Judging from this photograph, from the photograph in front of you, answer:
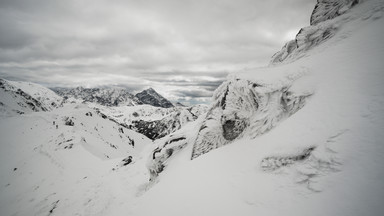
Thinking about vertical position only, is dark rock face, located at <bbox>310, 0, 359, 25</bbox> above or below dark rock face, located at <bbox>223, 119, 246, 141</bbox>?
above

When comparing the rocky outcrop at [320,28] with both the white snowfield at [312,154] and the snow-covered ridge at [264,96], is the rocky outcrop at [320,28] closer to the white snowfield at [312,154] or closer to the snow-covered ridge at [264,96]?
the snow-covered ridge at [264,96]

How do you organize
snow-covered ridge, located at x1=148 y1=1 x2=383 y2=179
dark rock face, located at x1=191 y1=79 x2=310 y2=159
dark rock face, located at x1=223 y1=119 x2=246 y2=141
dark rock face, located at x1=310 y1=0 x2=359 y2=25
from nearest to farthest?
snow-covered ridge, located at x1=148 y1=1 x2=383 y2=179 → dark rock face, located at x1=191 y1=79 x2=310 y2=159 → dark rock face, located at x1=223 y1=119 x2=246 y2=141 → dark rock face, located at x1=310 y1=0 x2=359 y2=25

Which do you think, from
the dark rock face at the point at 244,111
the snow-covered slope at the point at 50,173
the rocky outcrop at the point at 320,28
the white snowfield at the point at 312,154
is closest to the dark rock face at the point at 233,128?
the dark rock face at the point at 244,111

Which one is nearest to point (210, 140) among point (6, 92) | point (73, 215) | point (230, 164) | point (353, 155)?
point (230, 164)

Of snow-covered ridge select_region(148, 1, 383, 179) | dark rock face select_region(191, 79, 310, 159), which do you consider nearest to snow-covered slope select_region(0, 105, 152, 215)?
snow-covered ridge select_region(148, 1, 383, 179)

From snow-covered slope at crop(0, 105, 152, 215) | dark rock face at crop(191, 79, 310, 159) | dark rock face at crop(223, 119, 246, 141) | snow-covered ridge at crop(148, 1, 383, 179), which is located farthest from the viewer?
snow-covered slope at crop(0, 105, 152, 215)

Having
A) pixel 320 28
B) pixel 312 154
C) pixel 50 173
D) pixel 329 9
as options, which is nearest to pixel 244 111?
pixel 312 154

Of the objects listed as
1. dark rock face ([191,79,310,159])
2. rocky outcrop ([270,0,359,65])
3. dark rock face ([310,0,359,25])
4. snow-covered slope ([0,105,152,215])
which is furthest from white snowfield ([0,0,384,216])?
snow-covered slope ([0,105,152,215])

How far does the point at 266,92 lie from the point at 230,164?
555 centimetres

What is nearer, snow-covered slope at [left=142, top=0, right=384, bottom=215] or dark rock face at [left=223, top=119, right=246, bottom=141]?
snow-covered slope at [left=142, top=0, right=384, bottom=215]

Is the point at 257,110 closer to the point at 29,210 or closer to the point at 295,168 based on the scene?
the point at 295,168

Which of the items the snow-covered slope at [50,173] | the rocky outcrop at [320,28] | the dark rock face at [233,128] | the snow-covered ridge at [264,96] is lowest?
the snow-covered slope at [50,173]

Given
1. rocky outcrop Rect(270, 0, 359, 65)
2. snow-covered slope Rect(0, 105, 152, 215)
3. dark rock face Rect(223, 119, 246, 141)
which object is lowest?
snow-covered slope Rect(0, 105, 152, 215)

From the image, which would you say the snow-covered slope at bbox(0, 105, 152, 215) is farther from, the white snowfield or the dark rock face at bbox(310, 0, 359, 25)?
the dark rock face at bbox(310, 0, 359, 25)
